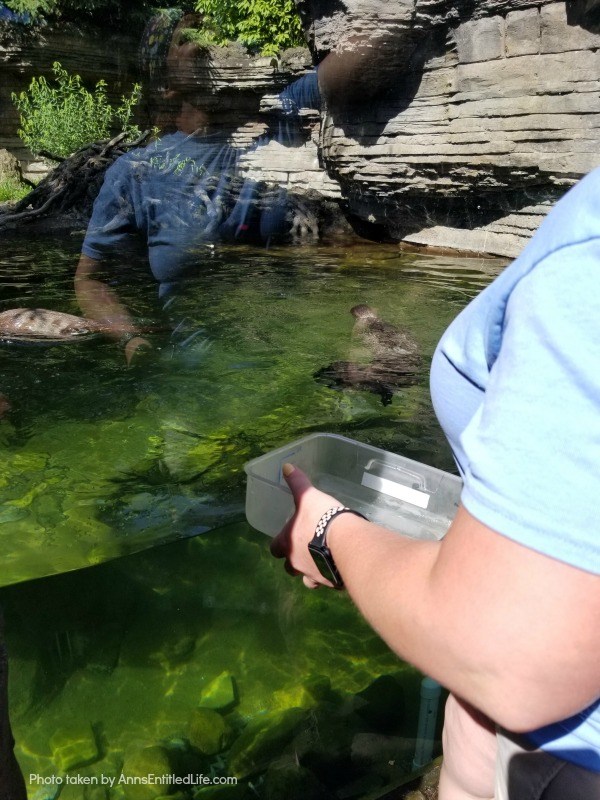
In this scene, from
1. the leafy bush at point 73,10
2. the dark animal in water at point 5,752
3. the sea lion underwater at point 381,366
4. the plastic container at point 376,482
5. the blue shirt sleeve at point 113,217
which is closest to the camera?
the dark animal in water at point 5,752

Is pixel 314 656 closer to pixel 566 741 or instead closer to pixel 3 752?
pixel 3 752

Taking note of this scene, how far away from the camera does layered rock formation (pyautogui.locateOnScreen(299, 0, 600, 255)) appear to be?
803cm

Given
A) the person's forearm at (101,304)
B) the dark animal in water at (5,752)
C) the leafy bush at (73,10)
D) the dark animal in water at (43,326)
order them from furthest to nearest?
1. the leafy bush at (73,10)
2. the person's forearm at (101,304)
3. the dark animal in water at (43,326)
4. the dark animal in water at (5,752)

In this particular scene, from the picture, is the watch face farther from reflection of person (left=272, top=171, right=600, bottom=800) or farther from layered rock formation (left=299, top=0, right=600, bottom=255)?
layered rock formation (left=299, top=0, right=600, bottom=255)

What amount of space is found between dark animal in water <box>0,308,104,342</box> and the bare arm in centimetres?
441

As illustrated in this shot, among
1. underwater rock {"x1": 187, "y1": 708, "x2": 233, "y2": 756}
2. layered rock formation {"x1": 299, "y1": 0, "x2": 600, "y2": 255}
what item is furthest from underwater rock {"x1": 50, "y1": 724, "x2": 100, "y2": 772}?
layered rock formation {"x1": 299, "y1": 0, "x2": 600, "y2": 255}

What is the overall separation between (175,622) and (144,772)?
59 cm

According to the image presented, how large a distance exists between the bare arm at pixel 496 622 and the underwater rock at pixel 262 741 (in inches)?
65.4

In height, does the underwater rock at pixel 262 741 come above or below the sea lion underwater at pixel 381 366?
below

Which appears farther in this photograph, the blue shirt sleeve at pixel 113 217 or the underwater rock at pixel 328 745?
the blue shirt sleeve at pixel 113 217

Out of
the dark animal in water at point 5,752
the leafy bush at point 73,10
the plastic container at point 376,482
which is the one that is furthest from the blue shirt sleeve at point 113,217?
the leafy bush at point 73,10

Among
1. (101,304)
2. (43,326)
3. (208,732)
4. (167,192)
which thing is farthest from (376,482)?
(101,304)

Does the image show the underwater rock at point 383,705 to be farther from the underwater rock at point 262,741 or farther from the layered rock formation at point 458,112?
the layered rock formation at point 458,112

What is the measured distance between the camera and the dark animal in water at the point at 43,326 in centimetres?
475
